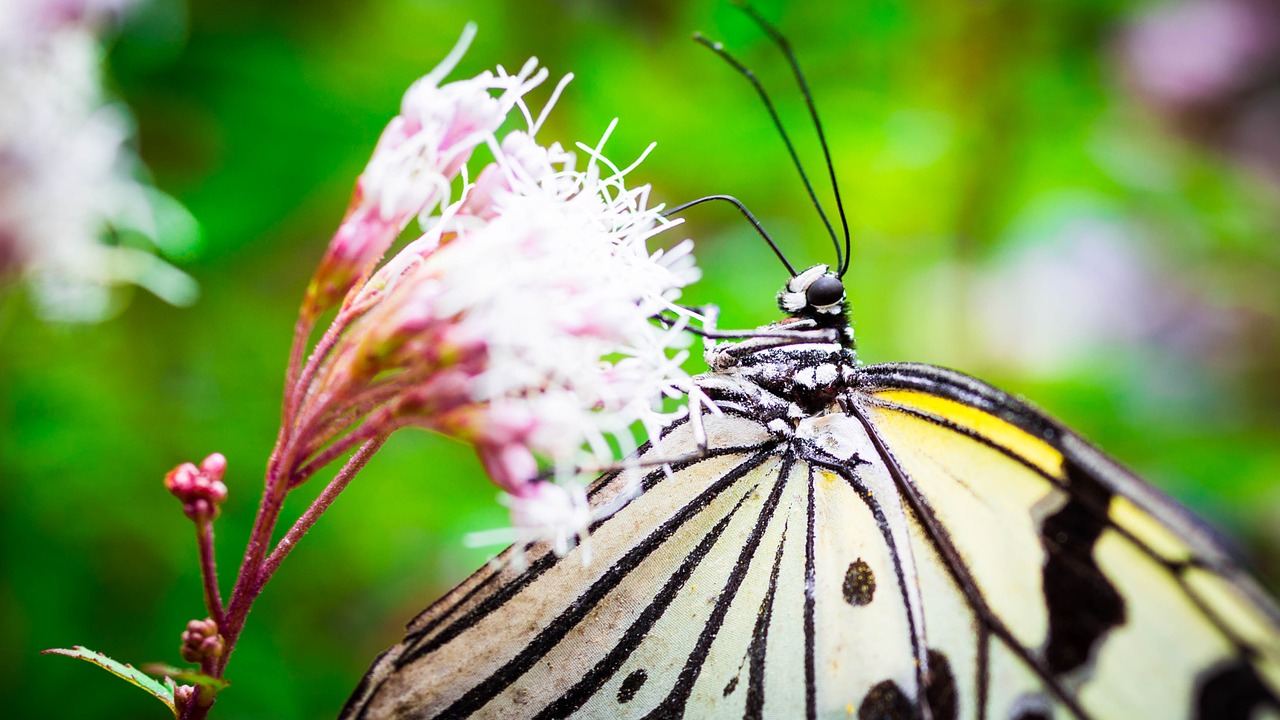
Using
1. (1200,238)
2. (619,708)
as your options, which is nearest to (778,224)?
(619,708)

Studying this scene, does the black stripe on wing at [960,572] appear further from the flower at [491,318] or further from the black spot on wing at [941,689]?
the flower at [491,318]

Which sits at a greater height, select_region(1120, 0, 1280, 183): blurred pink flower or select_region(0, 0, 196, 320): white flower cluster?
select_region(1120, 0, 1280, 183): blurred pink flower

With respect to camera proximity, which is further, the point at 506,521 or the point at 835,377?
the point at 506,521

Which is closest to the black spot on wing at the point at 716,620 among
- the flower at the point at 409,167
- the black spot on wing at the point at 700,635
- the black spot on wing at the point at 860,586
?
the black spot on wing at the point at 700,635

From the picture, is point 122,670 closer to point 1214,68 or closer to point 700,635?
point 700,635

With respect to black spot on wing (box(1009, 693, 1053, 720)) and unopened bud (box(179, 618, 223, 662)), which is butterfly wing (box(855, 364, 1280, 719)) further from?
unopened bud (box(179, 618, 223, 662))

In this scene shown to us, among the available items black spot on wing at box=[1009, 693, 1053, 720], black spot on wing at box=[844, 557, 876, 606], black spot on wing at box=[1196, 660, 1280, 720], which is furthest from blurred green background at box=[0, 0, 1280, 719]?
black spot on wing at box=[1196, 660, 1280, 720]

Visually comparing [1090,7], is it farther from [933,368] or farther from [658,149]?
[933,368]

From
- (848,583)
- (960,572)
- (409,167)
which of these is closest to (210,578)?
(409,167)
